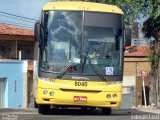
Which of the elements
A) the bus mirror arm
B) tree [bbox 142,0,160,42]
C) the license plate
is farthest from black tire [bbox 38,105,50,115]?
tree [bbox 142,0,160,42]

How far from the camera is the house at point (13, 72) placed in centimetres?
3881

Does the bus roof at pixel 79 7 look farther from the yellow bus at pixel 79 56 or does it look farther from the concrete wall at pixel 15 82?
the concrete wall at pixel 15 82

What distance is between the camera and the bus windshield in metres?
17.6

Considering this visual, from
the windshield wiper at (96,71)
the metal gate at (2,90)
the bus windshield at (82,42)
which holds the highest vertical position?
the bus windshield at (82,42)

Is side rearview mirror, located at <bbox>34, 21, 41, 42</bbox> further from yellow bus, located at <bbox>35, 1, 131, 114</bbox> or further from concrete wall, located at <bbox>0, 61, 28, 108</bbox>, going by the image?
concrete wall, located at <bbox>0, 61, 28, 108</bbox>

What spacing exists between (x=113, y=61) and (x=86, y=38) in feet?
3.71

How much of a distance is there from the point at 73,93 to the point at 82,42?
164 centimetres

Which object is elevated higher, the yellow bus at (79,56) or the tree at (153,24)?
the tree at (153,24)

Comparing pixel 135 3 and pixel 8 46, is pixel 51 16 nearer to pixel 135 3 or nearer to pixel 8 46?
pixel 135 3

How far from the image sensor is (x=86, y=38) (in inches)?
701

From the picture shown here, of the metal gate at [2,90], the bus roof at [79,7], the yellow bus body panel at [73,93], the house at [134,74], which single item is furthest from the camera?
the house at [134,74]

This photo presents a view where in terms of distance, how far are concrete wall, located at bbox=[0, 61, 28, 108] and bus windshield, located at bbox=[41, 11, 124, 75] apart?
841 inches

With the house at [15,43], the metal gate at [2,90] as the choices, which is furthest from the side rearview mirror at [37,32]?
the house at [15,43]

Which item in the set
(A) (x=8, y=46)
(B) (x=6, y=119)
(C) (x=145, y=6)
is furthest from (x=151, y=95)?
(B) (x=6, y=119)
